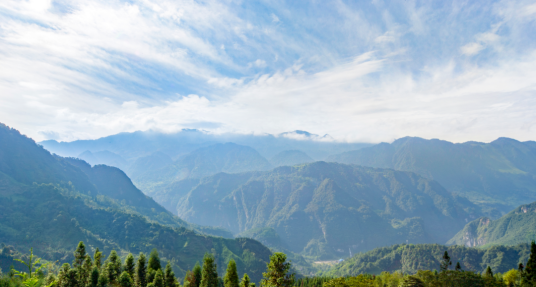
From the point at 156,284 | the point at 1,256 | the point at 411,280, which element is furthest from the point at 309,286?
the point at 1,256

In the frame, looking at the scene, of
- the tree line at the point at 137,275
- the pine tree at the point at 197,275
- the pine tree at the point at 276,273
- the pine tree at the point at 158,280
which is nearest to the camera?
the pine tree at the point at 276,273

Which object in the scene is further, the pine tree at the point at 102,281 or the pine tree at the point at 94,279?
the pine tree at the point at 102,281

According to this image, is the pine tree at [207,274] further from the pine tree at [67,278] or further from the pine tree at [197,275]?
the pine tree at [67,278]

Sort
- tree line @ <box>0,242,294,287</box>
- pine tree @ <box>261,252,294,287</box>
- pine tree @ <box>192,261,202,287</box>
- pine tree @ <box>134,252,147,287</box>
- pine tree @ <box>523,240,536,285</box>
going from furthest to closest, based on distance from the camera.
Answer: pine tree @ <box>192,261,202,287</box>
pine tree @ <box>523,240,536,285</box>
pine tree @ <box>134,252,147,287</box>
tree line @ <box>0,242,294,287</box>
pine tree @ <box>261,252,294,287</box>

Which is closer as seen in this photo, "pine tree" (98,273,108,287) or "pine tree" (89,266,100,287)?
"pine tree" (89,266,100,287)

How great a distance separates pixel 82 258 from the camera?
61281mm

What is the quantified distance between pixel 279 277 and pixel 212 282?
32586 mm

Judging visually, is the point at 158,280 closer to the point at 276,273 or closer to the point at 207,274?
the point at 207,274

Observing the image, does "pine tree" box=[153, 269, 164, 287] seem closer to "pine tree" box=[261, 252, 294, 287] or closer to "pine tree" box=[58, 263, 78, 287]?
"pine tree" box=[58, 263, 78, 287]

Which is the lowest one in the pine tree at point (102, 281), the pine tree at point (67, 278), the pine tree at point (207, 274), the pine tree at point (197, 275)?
the pine tree at point (197, 275)

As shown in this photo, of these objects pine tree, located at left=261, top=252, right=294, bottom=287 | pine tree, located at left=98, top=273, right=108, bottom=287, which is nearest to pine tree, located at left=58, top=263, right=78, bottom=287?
pine tree, located at left=98, top=273, right=108, bottom=287

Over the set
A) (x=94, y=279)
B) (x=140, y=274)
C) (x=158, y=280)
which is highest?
(x=94, y=279)

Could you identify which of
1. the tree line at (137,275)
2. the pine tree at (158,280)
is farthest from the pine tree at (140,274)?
the pine tree at (158,280)

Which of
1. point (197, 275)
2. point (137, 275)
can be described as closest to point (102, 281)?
point (137, 275)
